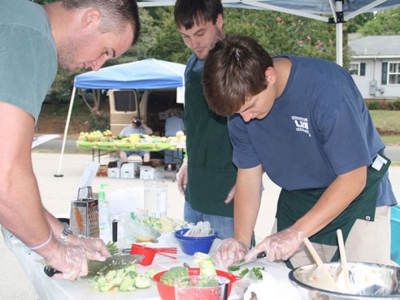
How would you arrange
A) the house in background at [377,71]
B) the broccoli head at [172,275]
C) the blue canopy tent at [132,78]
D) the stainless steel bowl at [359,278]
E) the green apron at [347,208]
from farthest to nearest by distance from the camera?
1. the house in background at [377,71]
2. the blue canopy tent at [132,78]
3. the green apron at [347,208]
4. the broccoli head at [172,275]
5. the stainless steel bowl at [359,278]

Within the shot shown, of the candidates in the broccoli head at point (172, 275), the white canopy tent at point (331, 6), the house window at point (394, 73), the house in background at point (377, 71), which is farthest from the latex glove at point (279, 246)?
the house window at point (394, 73)

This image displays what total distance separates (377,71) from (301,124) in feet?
105

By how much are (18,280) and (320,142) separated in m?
3.37

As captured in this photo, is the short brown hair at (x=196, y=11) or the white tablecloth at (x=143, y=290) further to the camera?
the short brown hair at (x=196, y=11)

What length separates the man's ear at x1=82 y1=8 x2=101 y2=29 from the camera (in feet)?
5.54

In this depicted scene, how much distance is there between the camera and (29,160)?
1.54 meters

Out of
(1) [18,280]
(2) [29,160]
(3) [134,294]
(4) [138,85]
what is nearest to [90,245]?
(3) [134,294]

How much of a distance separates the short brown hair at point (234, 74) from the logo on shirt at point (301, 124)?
8.9 inches

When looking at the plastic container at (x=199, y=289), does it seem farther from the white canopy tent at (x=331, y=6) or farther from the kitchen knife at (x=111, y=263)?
the white canopy tent at (x=331, y=6)

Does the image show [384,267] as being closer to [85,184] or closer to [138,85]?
[85,184]

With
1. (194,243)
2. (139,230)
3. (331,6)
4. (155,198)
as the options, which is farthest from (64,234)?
(331,6)

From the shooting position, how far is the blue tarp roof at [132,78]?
31.4ft

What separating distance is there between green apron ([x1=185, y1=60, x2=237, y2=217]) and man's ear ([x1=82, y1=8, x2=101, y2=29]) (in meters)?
1.35

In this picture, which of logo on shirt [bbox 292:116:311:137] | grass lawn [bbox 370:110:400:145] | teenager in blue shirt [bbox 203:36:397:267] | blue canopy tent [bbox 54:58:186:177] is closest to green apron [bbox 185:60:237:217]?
teenager in blue shirt [bbox 203:36:397:267]
